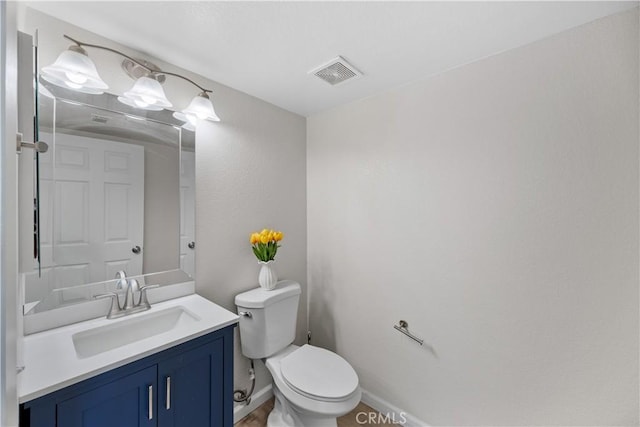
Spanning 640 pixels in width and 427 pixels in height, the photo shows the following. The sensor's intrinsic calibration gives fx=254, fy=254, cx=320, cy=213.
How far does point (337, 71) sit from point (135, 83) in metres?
1.07

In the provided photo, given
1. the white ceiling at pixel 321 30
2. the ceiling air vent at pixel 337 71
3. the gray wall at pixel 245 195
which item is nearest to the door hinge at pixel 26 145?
the white ceiling at pixel 321 30

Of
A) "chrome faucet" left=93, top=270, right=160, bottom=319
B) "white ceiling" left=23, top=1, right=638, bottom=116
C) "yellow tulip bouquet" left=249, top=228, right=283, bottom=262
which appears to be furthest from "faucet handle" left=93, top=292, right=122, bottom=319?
"white ceiling" left=23, top=1, right=638, bottom=116

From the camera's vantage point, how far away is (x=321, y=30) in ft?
3.85

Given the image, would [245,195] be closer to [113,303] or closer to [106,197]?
[106,197]

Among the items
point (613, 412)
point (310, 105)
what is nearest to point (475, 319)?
point (613, 412)

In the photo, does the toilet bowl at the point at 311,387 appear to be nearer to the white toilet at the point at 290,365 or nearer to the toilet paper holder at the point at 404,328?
the white toilet at the point at 290,365

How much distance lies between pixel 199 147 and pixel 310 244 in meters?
1.13

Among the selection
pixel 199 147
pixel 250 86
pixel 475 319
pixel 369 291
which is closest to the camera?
pixel 475 319

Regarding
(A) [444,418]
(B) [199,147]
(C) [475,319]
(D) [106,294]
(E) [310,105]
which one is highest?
(E) [310,105]

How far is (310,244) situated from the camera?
2186mm

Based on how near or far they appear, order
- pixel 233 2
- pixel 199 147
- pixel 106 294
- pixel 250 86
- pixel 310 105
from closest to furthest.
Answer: pixel 233 2, pixel 106 294, pixel 199 147, pixel 250 86, pixel 310 105

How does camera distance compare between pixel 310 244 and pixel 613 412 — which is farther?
pixel 310 244

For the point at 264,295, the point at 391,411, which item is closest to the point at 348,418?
the point at 391,411

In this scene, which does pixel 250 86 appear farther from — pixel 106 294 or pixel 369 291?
pixel 369 291
